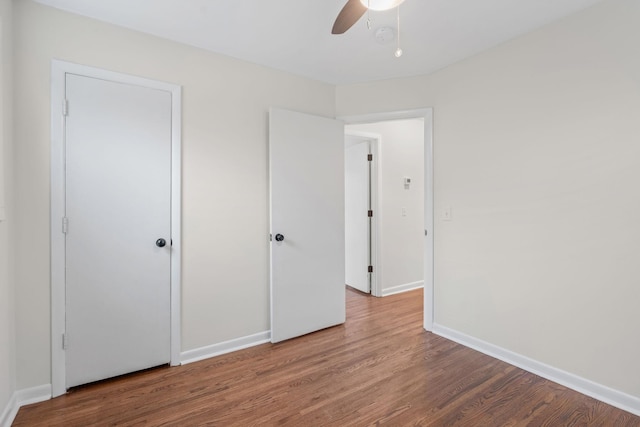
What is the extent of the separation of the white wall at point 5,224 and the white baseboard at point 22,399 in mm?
50

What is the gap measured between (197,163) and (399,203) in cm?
268

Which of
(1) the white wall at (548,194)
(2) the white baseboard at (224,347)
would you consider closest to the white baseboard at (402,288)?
(1) the white wall at (548,194)

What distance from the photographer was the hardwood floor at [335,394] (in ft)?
5.34

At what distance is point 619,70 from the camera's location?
1706 millimetres

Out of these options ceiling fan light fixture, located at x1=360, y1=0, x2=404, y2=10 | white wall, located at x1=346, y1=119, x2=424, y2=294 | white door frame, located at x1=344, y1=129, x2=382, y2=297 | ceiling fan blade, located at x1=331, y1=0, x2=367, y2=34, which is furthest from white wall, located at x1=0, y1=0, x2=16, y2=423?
white door frame, located at x1=344, y1=129, x2=382, y2=297

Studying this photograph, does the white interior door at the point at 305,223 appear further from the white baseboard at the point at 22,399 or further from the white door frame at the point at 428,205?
the white baseboard at the point at 22,399

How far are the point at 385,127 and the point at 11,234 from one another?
3.64 meters

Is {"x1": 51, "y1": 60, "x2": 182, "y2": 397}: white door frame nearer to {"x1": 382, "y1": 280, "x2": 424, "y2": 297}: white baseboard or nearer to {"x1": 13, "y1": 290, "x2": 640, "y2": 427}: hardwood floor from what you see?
{"x1": 13, "y1": 290, "x2": 640, "y2": 427}: hardwood floor

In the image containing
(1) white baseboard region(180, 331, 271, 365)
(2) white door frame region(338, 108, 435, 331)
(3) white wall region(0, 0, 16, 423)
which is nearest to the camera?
(3) white wall region(0, 0, 16, 423)

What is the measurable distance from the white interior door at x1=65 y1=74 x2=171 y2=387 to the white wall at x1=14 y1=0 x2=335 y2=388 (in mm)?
124

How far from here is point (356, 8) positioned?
4.50 ft

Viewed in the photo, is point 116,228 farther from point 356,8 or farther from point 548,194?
point 548,194

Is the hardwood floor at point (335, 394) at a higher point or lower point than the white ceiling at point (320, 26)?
lower

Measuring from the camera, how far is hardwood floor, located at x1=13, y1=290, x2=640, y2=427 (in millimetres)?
1629
